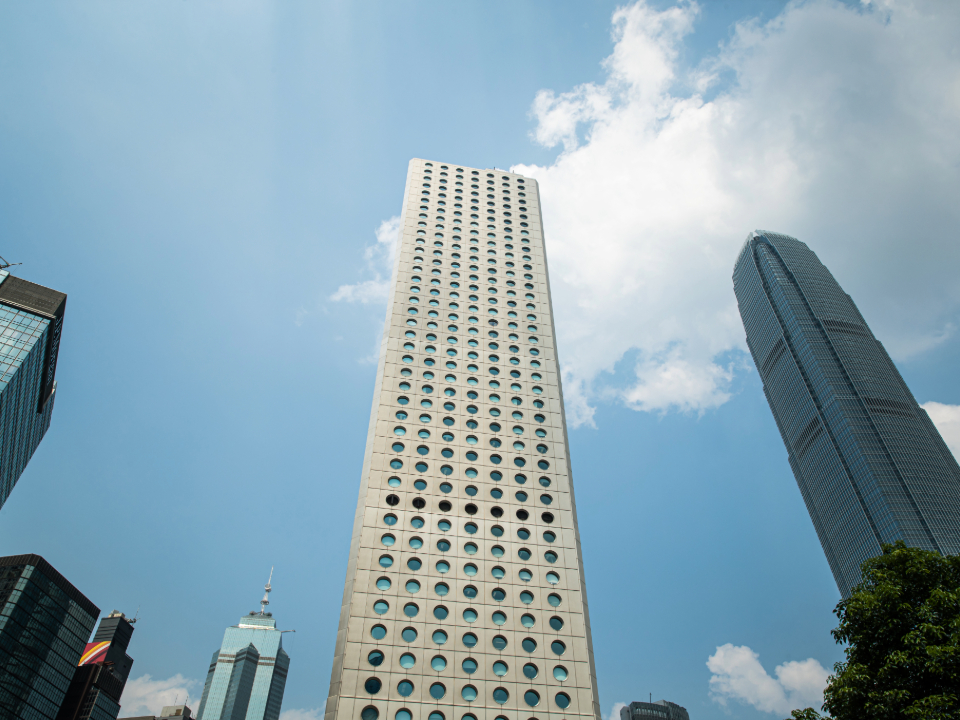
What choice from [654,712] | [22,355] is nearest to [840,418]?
[654,712]

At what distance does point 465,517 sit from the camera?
40625 mm

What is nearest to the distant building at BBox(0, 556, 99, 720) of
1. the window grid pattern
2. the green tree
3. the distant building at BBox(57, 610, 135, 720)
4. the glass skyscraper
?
the distant building at BBox(57, 610, 135, 720)

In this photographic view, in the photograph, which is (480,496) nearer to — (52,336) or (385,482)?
(385,482)

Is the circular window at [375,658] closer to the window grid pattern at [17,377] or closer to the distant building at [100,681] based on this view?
the window grid pattern at [17,377]

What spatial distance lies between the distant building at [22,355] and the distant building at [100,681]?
56805mm

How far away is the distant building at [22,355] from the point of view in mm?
74250

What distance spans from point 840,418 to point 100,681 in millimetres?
158384

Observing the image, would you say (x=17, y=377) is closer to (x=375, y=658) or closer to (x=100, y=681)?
(x=375, y=658)

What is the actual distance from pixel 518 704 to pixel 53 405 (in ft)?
330

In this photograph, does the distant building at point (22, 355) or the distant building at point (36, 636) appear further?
the distant building at point (36, 636)

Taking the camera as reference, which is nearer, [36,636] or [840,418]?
[36,636]

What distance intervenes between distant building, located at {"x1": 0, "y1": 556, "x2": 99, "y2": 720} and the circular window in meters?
96.7

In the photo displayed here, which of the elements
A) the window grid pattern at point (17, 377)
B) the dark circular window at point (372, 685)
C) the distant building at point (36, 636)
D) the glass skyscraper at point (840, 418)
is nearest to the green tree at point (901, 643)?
the dark circular window at point (372, 685)

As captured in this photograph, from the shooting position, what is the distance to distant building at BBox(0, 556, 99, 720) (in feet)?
332
